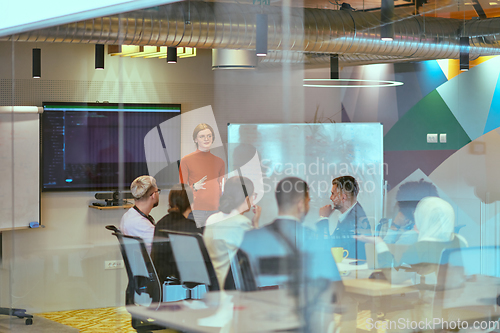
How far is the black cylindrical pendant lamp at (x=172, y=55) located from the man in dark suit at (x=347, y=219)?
1.40 meters

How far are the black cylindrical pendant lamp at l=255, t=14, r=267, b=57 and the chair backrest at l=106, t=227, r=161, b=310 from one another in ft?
4.87

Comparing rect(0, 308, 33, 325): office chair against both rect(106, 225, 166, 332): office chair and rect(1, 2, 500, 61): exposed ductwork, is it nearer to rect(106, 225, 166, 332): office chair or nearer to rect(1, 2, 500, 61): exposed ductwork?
rect(106, 225, 166, 332): office chair

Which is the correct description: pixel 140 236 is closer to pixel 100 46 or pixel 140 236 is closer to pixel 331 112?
pixel 100 46

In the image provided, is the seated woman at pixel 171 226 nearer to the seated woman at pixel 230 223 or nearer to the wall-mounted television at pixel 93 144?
the seated woman at pixel 230 223

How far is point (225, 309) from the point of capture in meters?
2.75

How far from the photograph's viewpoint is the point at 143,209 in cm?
338

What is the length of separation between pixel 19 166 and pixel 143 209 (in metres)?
1.20

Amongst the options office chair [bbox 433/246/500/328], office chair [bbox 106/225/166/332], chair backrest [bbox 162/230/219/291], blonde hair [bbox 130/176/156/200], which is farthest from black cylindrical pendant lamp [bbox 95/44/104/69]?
office chair [bbox 433/246/500/328]

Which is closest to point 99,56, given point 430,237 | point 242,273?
point 242,273

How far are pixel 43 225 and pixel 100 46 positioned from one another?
1.44 metres

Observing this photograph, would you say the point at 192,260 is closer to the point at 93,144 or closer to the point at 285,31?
the point at 93,144

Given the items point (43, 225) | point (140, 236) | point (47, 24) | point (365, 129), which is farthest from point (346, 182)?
point (43, 225)

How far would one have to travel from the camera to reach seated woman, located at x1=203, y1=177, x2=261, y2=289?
107 inches

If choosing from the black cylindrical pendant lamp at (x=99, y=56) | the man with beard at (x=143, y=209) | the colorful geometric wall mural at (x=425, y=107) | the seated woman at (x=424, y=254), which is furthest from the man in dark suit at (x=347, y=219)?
the black cylindrical pendant lamp at (x=99, y=56)
